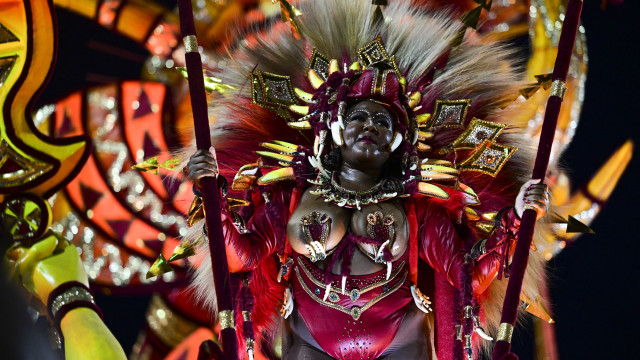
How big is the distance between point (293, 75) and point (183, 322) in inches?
43.3

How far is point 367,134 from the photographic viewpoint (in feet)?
9.34

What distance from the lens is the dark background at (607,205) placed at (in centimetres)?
355

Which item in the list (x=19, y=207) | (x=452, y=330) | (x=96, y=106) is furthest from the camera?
(x=96, y=106)

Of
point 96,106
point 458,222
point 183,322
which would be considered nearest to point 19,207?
point 96,106

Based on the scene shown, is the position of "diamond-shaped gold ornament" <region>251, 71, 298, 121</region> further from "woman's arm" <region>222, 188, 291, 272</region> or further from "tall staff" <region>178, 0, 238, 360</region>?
"tall staff" <region>178, 0, 238, 360</region>

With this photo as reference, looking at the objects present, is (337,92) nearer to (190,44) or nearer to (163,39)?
(190,44)

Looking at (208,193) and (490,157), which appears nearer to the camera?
(208,193)

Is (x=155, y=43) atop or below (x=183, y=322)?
atop

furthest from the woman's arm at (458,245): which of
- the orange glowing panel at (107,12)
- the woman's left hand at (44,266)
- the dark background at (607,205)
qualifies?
the orange glowing panel at (107,12)

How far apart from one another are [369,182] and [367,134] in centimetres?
16

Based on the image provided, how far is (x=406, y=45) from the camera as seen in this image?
3111 mm

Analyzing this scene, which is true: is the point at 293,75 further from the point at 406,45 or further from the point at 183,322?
the point at 183,322

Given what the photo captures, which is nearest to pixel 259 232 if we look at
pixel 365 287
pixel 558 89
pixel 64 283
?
pixel 365 287

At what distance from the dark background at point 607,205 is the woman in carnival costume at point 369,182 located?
56cm
